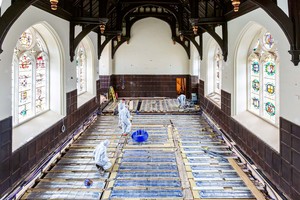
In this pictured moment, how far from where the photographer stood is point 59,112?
23.3 ft

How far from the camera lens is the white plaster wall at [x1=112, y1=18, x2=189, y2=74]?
50.1 feet

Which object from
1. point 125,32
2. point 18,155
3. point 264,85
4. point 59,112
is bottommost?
point 18,155

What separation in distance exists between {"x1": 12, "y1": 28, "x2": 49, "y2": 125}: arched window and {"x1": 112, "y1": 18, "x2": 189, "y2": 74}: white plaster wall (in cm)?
874

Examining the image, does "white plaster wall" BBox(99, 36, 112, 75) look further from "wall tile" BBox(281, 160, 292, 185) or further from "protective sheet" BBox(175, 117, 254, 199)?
"wall tile" BBox(281, 160, 292, 185)

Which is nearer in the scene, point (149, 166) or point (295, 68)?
point (295, 68)

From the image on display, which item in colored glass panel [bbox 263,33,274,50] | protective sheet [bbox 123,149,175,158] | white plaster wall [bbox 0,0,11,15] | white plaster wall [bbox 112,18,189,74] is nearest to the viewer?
white plaster wall [bbox 0,0,11,15]

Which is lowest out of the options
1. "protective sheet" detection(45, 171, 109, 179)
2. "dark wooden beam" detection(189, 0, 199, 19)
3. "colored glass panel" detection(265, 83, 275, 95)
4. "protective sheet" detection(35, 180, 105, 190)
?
"protective sheet" detection(35, 180, 105, 190)

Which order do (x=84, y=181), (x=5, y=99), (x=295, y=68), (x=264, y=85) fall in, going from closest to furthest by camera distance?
(x=295, y=68)
(x=5, y=99)
(x=84, y=181)
(x=264, y=85)

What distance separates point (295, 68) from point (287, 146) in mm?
1243

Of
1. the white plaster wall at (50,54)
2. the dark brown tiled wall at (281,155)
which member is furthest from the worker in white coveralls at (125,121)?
the dark brown tiled wall at (281,155)

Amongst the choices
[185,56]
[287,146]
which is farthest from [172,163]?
[185,56]

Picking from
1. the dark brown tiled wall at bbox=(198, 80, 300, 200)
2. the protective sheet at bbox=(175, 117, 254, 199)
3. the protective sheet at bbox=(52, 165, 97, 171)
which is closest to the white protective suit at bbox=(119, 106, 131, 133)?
the protective sheet at bbox=(175, 117, 254, 199)

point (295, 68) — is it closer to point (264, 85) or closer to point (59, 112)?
point (264, 85)

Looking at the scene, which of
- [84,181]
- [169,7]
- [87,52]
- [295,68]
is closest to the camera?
[295,68]
